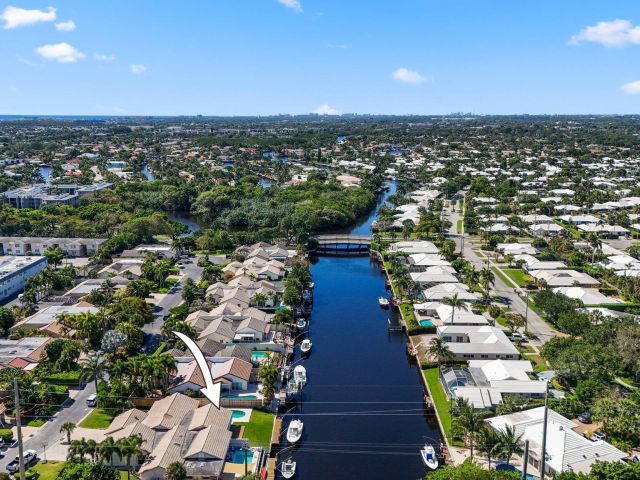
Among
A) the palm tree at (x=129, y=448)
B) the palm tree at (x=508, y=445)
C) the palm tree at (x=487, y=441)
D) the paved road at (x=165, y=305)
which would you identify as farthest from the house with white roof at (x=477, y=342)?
the palm tree at (x=129, y=448)

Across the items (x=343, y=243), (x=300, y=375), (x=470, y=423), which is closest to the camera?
(x=470, y=423)

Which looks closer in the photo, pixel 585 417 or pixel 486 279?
pixel 585 417

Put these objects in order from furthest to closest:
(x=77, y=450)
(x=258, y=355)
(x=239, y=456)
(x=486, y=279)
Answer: (x=486, y=279), (x=258, y=355), (x=239, y=456), (x=77, y=450)

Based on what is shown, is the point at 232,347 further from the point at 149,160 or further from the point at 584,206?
the point at 149,160

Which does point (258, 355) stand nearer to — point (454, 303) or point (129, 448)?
point (129, 448)

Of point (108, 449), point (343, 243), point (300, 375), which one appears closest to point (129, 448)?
point (108, 449)

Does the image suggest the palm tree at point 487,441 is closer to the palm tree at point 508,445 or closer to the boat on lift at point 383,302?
the palm tree at point 508,445

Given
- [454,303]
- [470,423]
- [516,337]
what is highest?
[454,303]

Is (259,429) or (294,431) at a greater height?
(259,429)
